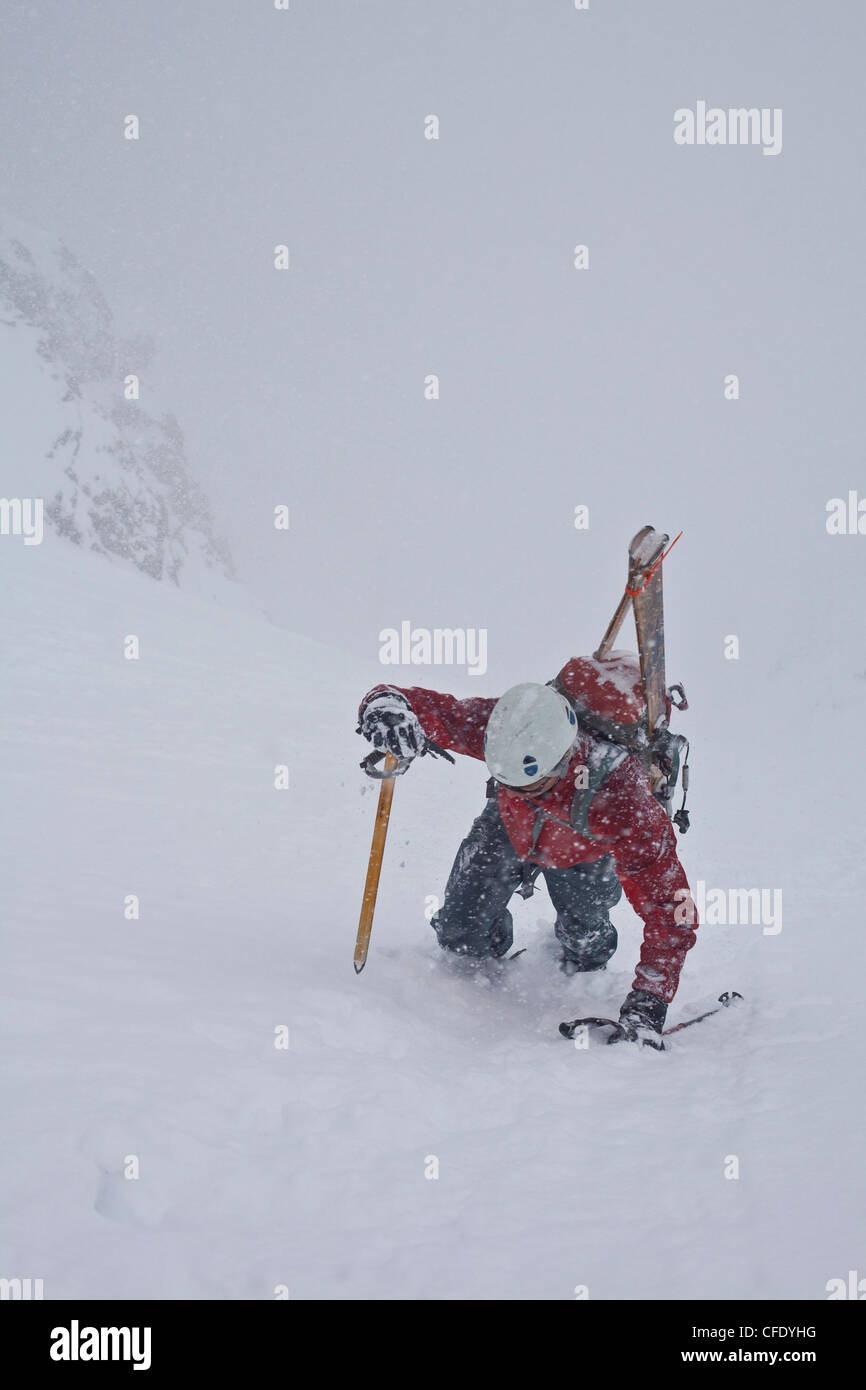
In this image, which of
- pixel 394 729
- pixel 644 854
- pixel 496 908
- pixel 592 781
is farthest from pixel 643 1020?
pixel 394 729

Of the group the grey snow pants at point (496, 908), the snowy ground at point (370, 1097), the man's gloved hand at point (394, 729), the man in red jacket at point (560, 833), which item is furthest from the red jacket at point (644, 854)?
the grey snow pants at point (496, 908)

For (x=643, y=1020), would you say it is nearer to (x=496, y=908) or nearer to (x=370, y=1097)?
(x=496, y=908)

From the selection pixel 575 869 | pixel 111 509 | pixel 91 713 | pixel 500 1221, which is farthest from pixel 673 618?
pixel 500 1221

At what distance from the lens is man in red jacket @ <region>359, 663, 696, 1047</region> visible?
3287 millimetres

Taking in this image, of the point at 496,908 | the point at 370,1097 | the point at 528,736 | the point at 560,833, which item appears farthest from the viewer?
the point at 496,908

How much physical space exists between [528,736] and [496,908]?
5.09 ft

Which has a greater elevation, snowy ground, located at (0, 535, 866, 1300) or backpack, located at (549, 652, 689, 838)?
backpack, located at (549, 652, 689, 838)

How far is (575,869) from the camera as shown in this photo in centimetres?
416

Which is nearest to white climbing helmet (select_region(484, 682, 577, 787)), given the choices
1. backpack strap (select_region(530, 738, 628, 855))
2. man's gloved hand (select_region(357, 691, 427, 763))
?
backpack strap (select_region(530, 738, 628, 855))

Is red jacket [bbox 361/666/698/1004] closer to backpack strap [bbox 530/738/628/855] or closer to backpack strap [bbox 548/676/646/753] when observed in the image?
backpack strap [bbox 530/738/628/855]

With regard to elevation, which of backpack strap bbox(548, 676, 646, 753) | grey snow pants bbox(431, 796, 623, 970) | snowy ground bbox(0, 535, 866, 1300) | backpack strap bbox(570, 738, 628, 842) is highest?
backpack strap bbox(548, 676, 646, 753)

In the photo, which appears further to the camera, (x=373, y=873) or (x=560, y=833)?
(x=373, y=873)

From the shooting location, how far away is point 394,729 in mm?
3773

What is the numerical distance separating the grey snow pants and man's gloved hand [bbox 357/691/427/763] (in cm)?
80
